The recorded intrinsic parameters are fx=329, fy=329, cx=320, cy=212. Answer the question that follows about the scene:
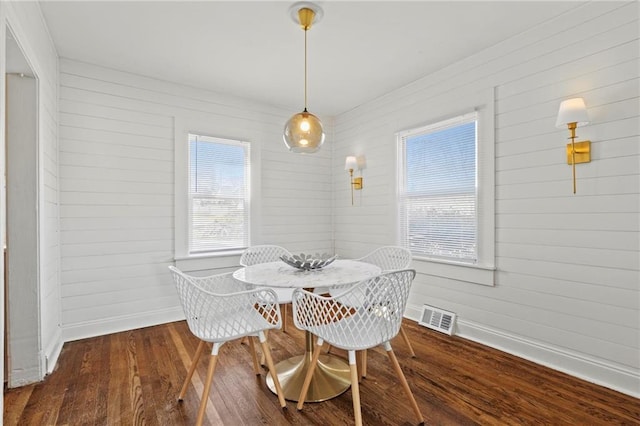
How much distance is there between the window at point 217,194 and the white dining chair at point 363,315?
2243mm

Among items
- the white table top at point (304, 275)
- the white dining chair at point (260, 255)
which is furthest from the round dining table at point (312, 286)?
the white dining chair at point (260, 255)

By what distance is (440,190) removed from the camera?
3402 mm

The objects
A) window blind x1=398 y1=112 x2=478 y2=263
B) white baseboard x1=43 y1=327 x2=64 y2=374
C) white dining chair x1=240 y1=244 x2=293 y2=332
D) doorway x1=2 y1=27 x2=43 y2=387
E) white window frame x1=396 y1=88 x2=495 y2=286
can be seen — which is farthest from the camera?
white dining chair x1=240 y1=244 x2=293 y2=332

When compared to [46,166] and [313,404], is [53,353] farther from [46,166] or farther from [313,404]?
[313,404]

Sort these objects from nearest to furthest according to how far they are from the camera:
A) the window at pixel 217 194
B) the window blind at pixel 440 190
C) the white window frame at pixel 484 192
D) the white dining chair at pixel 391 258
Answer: the white window frame at pixel 484 192 < the white dining chair at pixel 391 258 < the window blind at pixel 440 190 < the window at pixel 217 194

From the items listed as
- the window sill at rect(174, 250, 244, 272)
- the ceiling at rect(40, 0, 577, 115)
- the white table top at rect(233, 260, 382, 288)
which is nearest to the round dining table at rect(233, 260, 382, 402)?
the white table top at rect(233, 260, 382, 288)

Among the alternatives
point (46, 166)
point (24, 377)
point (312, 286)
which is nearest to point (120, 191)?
point (46, 166)

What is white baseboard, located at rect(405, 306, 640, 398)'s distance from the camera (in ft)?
7.16

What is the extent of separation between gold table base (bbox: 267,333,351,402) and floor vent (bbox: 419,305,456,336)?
1.16m

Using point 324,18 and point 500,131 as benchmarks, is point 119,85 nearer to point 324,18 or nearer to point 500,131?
point 324,18

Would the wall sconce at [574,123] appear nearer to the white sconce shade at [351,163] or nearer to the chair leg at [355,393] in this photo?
the chair leg at [355,393]

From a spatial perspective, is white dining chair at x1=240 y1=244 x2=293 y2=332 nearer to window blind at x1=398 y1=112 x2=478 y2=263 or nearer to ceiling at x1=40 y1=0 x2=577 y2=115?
window blind at x1=398 y1=112 x2=478 y2=263

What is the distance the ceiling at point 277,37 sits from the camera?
236 centimetres

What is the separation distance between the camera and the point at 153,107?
3.51m
